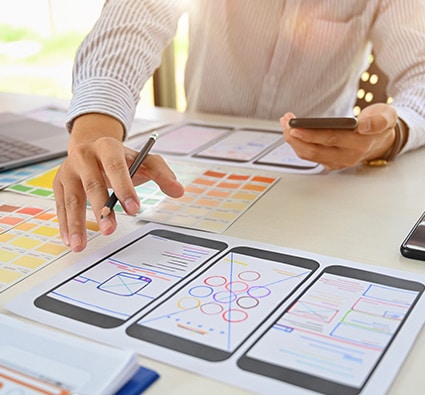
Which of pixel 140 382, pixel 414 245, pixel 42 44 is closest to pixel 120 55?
pixel 414 245

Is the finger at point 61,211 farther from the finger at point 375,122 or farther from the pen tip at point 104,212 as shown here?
the finger at point 375,122

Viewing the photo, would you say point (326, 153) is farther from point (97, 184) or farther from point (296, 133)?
point (97, 184)

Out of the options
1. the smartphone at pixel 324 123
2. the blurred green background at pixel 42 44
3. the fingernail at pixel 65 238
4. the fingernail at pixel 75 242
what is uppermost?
the smartphone at pixel 324 123

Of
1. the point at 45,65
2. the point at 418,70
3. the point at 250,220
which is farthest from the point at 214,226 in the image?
the point at 45,65

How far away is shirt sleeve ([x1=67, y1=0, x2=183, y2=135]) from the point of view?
1.00 metres

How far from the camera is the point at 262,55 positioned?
1317 mm

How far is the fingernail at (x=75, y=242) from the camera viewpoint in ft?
2.30

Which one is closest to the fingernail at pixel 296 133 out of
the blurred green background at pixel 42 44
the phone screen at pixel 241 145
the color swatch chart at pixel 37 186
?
the phone screen at pixel 241 145

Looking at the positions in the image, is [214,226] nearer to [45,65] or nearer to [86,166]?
[86,166]

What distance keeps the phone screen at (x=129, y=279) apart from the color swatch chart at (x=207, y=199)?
5 centimetres

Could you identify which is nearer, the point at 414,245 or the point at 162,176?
the point at 414,245

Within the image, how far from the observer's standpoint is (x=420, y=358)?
51 centimetres

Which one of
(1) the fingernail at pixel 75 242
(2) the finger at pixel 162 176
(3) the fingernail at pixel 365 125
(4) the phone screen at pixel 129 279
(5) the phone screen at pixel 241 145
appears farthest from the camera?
(5) the phone screen at pixel 241 145

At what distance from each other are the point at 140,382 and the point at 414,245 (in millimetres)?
351
